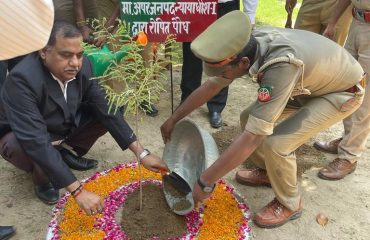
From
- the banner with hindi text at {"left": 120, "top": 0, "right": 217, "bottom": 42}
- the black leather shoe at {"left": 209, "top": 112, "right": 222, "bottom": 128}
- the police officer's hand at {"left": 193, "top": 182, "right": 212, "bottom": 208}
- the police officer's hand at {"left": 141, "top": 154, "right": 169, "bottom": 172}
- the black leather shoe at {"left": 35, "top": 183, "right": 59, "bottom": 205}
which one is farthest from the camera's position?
the black leather shoe at {"left": 209, "top": 112, "right": 222, "bottom": 128}

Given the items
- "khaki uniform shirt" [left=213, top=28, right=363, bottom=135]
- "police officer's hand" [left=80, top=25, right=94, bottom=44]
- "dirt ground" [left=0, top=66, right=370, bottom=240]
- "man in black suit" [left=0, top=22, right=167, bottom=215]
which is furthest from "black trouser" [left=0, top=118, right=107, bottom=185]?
"khaki uniform shirt" [left=213, top=28, right=363, bottom=135]

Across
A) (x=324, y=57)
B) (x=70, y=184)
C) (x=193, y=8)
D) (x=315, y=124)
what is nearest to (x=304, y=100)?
(x=315, y=124)

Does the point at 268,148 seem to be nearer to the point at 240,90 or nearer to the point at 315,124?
the point at 315,124

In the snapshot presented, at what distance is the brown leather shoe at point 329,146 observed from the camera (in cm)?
425

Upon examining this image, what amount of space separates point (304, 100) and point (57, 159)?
6.48 ft

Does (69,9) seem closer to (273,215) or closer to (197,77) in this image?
(197,77)

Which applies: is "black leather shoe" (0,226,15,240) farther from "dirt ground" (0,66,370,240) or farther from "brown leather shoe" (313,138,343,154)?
"brown leather shoe" (313,138,343,154)

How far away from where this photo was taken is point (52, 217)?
3.20m

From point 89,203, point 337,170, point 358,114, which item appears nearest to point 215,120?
point 337,170

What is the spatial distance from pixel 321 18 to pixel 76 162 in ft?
9.83

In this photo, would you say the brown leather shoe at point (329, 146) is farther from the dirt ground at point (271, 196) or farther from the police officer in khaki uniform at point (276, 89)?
the police officer in khaki uniform at point (276, 89)

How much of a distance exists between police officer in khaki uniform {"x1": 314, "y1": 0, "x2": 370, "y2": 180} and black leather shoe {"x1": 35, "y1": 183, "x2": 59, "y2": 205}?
244 cm

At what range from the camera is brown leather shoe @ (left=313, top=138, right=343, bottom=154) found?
4.25 metres

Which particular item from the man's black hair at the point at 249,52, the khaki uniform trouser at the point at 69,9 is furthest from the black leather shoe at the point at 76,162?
the man's black hair at the point at 249,52
